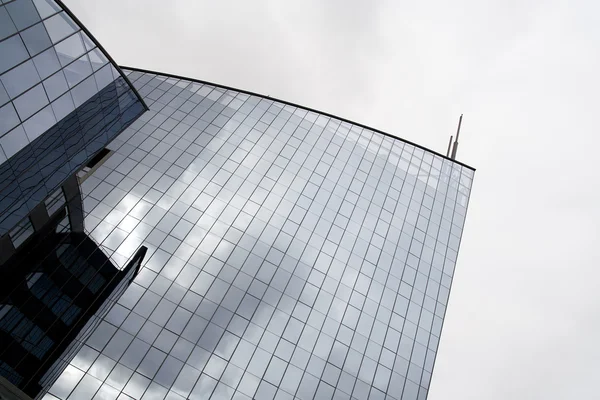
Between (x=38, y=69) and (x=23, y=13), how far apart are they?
114 inches

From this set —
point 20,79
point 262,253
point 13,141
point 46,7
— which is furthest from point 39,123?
point 262,253

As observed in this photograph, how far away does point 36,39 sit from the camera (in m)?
26.7

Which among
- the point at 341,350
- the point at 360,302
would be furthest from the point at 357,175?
the point at 341,350

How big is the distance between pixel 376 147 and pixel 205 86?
20417 mm

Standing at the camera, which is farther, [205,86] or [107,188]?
[205,86]

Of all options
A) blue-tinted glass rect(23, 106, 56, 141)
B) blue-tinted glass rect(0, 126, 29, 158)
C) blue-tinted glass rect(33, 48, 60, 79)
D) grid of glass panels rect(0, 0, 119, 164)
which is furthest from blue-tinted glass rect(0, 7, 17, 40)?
blue-tinted glass rect(0, 126, 29, 158)

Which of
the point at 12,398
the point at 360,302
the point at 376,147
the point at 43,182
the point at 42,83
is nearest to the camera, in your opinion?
the point at 12,398

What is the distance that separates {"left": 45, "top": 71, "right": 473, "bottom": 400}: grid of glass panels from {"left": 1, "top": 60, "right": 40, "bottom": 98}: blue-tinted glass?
15513mm

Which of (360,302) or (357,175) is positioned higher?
(357,175)

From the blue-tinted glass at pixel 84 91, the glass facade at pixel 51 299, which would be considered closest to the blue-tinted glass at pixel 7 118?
the blue-tinted glass at pixel 84 91

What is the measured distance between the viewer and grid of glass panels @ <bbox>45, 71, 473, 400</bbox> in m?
35.9

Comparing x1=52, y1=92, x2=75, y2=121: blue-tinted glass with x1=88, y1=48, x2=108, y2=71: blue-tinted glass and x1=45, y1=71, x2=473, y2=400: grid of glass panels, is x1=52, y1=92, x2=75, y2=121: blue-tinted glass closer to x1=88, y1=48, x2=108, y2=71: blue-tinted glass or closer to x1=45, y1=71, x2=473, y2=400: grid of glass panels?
x1=88, y1=48, x2=108, y2=71: blue-tinted glass

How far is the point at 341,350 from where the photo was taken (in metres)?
40.3

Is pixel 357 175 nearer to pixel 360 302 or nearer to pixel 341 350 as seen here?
pixel 360 302
